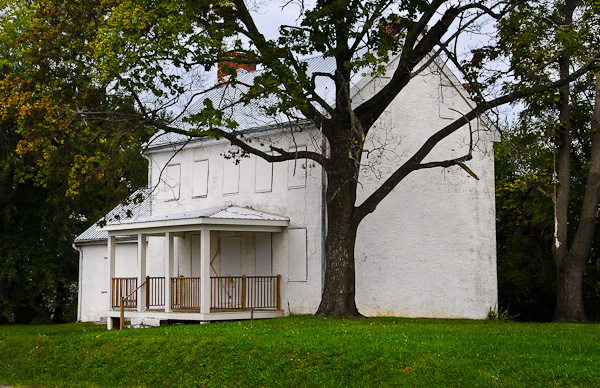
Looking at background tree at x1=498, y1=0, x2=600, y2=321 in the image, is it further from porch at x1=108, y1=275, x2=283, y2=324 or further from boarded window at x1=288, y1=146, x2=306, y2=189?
porch at x1=108, y1=275, x2=283, y2=324

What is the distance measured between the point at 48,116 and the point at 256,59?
524cm

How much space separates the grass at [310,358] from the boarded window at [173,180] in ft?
31.0

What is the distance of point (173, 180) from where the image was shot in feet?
88.8

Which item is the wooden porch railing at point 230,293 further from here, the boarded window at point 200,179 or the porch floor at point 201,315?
the boarded window at point 200,179

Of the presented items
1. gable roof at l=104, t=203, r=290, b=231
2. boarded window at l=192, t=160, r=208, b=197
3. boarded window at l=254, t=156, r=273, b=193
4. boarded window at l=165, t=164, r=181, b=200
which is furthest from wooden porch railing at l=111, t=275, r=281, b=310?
boarded window at l=165, t=164, r=181, b=200

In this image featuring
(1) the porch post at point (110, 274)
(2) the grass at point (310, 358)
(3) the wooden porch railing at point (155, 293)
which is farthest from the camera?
(1) the porch post at point (110, 274)

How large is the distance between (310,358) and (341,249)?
7388mm

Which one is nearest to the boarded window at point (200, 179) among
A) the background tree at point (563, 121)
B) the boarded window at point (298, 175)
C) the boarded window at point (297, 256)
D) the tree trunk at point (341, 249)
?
the boarded window at point (298, 175)

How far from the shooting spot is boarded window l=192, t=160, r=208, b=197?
2598 cm

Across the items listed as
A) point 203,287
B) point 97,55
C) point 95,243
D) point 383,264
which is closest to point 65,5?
point 97,55

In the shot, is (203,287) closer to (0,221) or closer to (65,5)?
(65,5)

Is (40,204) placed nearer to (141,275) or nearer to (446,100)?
(141,275)

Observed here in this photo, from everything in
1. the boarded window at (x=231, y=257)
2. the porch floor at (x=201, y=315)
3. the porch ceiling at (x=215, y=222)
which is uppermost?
the porch ceiling at (x=215, y=222)

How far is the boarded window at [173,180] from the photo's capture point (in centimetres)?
2692
